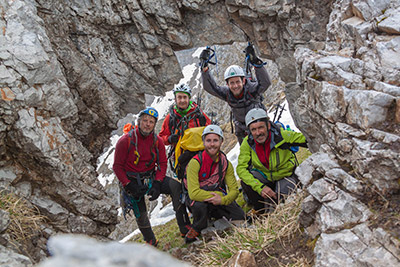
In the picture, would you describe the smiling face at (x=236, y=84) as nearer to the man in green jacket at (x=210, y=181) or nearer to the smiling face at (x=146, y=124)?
the man in green jacket at (x=210, y=181)

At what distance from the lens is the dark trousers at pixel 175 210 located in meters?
7.76

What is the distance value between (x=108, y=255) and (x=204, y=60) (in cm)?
743

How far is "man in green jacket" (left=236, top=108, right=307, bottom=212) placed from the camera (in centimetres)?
630

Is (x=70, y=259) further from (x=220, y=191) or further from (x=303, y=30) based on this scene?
(x=303, y=30)

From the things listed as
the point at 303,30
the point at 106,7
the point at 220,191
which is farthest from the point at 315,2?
the point at 220,191

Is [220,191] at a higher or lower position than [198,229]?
higher

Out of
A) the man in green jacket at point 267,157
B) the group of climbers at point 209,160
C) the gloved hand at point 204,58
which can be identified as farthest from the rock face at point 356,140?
the gloved hand at point 204,58

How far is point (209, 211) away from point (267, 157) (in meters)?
1.99

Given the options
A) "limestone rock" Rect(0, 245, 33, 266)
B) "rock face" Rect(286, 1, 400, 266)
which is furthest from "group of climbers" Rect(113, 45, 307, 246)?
"limestone rock" Rect(0, 245, 33, 266)

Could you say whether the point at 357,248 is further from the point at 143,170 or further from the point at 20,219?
the point at 20,219

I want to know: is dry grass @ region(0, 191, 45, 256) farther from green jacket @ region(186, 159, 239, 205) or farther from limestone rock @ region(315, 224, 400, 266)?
limestone rock @ region(315, 224, 400, 266)

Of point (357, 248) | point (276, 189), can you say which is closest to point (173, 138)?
point (276, 189)

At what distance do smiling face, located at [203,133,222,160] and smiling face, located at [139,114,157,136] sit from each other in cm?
155

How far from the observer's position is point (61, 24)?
12414mm
